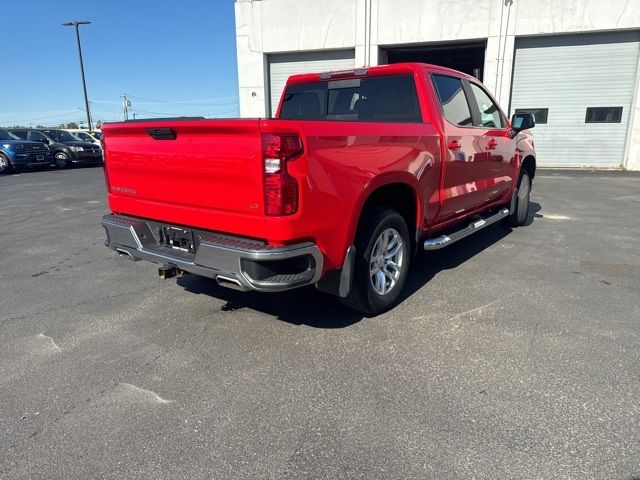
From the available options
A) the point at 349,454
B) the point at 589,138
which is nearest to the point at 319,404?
the point at 349,454

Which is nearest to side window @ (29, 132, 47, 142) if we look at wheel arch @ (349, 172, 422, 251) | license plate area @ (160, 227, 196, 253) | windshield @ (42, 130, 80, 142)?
windshield @ (42, 130, 80, 142)

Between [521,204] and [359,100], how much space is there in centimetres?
365

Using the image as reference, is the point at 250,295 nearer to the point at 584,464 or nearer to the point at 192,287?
the point at 192,287

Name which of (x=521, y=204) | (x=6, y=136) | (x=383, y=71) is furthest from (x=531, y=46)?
(x=6, y=136)

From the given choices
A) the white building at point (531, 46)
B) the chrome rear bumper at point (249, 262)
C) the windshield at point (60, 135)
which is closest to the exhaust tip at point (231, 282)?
the chrome rear bumper at point (249, 262)

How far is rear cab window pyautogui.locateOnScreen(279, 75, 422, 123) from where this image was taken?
4.35 metres

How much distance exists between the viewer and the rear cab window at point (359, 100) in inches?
171

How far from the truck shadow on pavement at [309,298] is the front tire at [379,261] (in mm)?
227

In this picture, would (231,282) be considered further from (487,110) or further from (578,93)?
(578,93)

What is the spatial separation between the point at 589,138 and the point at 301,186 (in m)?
16.1

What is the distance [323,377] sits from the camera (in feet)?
9.64

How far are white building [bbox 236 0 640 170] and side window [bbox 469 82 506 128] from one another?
9.65 meters

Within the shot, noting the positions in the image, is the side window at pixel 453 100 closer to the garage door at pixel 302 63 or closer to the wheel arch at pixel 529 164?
the wheel arch at pixel 529 164

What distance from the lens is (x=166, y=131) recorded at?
3.28 meters
